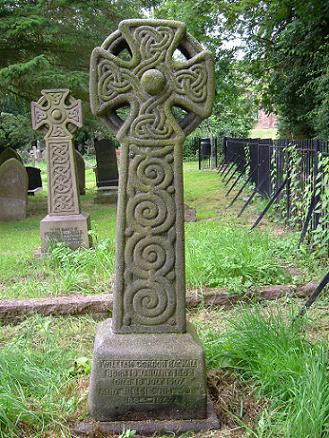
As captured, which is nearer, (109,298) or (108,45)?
(108,45)

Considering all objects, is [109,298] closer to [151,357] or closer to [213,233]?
[151,357]

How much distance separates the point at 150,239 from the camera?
3078mm

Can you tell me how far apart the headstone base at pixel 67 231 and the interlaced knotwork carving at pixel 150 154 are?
5.00 m

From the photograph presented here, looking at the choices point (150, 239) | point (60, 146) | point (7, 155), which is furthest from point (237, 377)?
point (7, 155)

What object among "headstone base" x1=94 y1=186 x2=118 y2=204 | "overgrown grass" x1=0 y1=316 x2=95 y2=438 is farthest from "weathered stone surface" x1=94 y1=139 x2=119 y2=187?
"overgrown grass" x1=0 y1=316 x2=95 y2=438

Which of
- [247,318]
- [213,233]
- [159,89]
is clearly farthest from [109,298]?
[213,233]

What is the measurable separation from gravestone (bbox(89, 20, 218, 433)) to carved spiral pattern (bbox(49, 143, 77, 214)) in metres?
5.26

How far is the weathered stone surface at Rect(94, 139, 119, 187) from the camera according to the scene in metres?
15.8

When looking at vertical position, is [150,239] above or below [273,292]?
above

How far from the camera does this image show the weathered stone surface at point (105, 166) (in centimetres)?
1581

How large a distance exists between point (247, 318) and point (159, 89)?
173 cm

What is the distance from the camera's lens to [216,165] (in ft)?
82.7

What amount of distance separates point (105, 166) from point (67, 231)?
8085mm

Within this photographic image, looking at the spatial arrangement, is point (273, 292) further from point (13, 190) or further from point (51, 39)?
point (51, 39)
